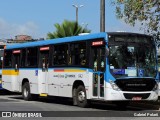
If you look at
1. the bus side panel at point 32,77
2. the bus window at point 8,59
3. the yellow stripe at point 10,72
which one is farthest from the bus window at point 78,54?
the bus window at point 8,59

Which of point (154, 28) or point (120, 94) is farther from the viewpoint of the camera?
point (154, 28)

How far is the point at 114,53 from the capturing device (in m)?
17.1

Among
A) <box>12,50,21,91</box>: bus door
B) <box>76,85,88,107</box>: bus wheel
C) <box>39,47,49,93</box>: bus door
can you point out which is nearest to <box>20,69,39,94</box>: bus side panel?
<box>39,47,49,93</box>: bus door

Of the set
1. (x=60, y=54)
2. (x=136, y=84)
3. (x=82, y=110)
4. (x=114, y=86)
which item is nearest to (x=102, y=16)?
(x=60, y=54)

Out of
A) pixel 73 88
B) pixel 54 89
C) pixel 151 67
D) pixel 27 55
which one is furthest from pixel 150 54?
pixel 27 55

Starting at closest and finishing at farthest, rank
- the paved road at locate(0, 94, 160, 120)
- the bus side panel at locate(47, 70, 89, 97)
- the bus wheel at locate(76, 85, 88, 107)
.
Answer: the paved road at locate(0, 94, 160, 120) → the bus wheel at locate(76, 85, 88, 107) → the bus side panel at locate(47, 70, 89, 97)

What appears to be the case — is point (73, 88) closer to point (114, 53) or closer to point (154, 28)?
point (114, 53)

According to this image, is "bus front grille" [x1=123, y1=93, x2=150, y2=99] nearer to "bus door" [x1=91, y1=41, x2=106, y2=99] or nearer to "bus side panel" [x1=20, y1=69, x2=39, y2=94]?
"bus door" [x1=91, y1=41, x2=106, y2=99]

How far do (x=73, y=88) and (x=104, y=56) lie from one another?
2698 mm

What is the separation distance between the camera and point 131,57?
17.2 meters

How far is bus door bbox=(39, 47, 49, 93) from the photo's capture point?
21.2m

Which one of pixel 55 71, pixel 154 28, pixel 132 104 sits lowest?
pixel 132 104

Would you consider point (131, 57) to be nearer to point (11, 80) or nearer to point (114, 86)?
point (114, 86)

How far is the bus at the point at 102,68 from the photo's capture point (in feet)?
55.6
